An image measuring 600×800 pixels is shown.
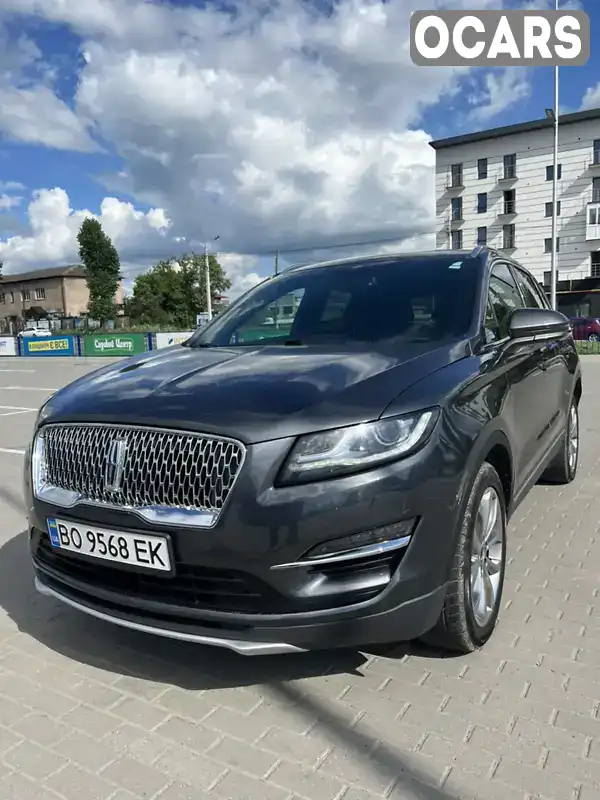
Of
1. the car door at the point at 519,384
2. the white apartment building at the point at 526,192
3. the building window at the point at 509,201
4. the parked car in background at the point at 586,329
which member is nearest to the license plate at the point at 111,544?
the car door at the point at 519,384

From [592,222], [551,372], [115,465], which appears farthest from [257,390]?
[592,222]

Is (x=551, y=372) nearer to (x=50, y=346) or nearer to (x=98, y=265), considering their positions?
(x=50, y=346)

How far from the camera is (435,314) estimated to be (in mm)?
3275

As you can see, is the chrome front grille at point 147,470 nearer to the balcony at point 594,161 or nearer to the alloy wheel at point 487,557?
the alloy wheel at point 487,557

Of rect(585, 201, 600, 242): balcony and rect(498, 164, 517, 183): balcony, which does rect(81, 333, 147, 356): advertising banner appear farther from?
rect(498, 164, 517, 183): balcony

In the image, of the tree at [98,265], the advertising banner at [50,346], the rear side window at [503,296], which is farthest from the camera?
the tree at [98,265]

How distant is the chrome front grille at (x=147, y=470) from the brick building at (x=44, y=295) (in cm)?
9063

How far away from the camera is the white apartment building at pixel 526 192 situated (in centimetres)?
5519

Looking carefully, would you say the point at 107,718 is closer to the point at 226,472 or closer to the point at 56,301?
the point at 226,472

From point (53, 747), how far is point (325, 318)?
7.76 feet

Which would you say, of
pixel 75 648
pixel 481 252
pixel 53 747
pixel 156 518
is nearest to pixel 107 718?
pixel 53 747

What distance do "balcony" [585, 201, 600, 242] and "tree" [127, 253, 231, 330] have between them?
131 feet

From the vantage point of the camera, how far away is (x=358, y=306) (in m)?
3.55

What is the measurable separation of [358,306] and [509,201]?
62.3m
